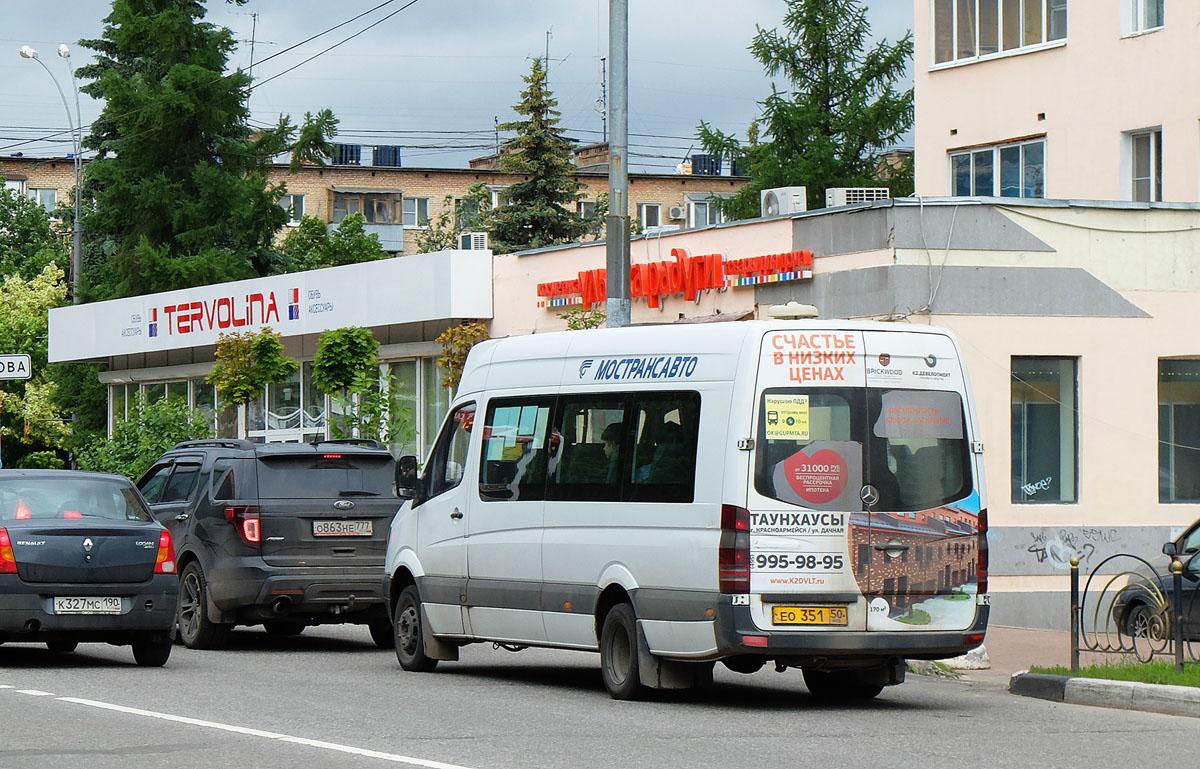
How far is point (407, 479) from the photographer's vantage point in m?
15.4

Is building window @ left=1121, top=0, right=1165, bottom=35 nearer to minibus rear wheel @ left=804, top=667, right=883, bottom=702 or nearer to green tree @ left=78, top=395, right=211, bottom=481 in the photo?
minibus rear wheel @ left=804, top=667, right=883, bottom=702

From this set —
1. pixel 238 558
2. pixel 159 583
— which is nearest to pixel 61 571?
pixel 159 583

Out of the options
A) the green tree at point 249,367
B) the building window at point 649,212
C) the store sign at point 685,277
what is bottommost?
the green tree at point 249,367

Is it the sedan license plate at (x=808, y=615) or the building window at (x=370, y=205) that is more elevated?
the building window at (x=370, y=205)

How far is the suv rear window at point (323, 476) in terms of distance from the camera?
Result: 56.6 ft

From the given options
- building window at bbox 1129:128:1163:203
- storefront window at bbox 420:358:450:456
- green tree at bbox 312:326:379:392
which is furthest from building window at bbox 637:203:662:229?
building window at bbox 1129:128:1163:203

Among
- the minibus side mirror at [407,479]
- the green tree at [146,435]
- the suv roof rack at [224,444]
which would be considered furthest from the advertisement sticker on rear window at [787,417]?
the green tree at [146,435]

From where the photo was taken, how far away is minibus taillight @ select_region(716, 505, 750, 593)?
1200 centimetres

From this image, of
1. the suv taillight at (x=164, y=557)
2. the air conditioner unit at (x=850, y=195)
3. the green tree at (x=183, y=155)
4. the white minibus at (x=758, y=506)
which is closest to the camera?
the white minibus at (x=758, y=506)

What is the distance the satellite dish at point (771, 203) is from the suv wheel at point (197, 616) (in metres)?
10.9

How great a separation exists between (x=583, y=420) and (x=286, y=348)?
22909 mm

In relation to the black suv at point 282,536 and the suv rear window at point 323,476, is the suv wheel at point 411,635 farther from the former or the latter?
the suv rear window at point 323,476

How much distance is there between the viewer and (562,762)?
9.68 metres

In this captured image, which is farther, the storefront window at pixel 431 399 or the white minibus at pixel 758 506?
the storefront window at pixel 431 399
